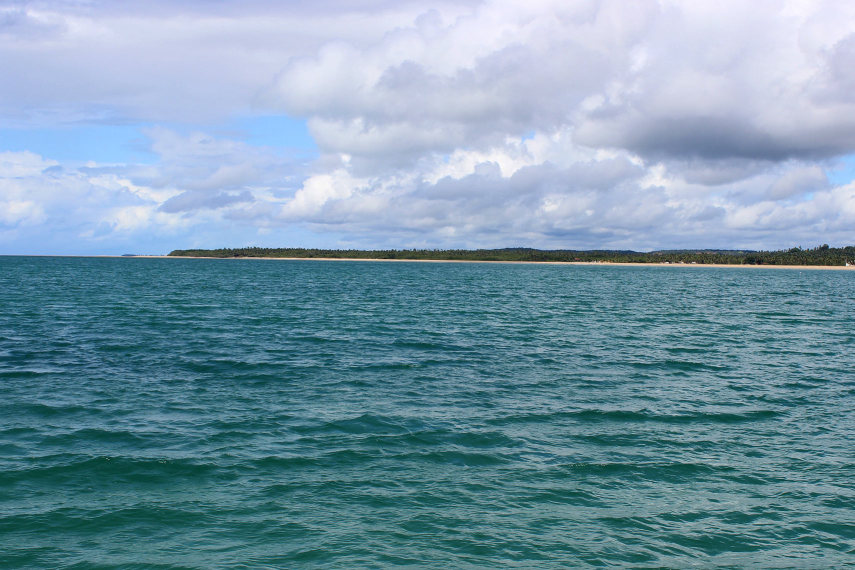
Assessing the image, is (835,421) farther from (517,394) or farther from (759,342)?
→ (759,342)

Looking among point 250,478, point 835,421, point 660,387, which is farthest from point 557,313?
point 250,478

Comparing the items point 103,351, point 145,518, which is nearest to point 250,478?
point 145,518

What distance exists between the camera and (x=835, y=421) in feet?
70.3

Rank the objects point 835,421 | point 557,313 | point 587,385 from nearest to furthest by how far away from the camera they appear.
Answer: point 835,421
point 587,385
point 557,313

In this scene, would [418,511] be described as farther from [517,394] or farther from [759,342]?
[759,342]

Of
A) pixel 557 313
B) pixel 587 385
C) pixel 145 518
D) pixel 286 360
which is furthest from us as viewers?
pixel 557 313

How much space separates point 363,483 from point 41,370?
814 inches

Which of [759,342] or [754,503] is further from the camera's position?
[759,342]

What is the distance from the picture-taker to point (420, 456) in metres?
17.1

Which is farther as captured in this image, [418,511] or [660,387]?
[660,387]

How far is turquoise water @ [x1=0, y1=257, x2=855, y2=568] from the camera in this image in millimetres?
Result: 12266

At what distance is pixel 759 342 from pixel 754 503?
105 ft

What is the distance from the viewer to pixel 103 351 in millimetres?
33719

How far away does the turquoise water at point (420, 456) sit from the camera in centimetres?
1227
